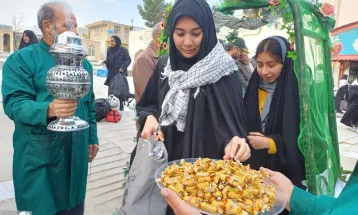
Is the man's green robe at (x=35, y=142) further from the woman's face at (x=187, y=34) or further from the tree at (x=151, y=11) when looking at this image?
the tree at (x=151, y=11)

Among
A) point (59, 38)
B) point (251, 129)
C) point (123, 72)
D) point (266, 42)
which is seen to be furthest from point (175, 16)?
point (123, 72)

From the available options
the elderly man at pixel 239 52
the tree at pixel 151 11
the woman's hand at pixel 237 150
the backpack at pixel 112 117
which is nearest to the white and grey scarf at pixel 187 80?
the woman's hand at pixel 237 150

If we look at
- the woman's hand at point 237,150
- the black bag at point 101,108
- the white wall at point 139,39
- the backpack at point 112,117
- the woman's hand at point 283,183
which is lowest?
the backpack at point 112,117

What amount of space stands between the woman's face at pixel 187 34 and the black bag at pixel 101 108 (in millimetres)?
4431

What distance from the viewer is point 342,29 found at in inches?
543

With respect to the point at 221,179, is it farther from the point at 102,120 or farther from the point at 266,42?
the point at 102,120

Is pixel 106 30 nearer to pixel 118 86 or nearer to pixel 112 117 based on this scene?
pixel 118 86

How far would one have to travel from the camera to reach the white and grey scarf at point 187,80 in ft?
5.50

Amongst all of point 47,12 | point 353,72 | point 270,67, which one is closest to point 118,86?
point 270,67

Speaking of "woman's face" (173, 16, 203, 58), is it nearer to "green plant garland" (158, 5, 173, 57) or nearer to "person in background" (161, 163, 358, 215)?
"green plant garland" (158, 5, 173, 57)

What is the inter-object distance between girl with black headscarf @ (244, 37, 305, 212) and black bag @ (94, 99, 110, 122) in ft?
13.6

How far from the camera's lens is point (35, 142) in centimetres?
158

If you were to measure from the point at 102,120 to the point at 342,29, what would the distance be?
13022 mm

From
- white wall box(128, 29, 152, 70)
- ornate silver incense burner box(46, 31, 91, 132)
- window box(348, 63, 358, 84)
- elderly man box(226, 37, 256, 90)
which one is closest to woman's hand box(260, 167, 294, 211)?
ornate silver incense burner box(46, 31, 91, 132)
